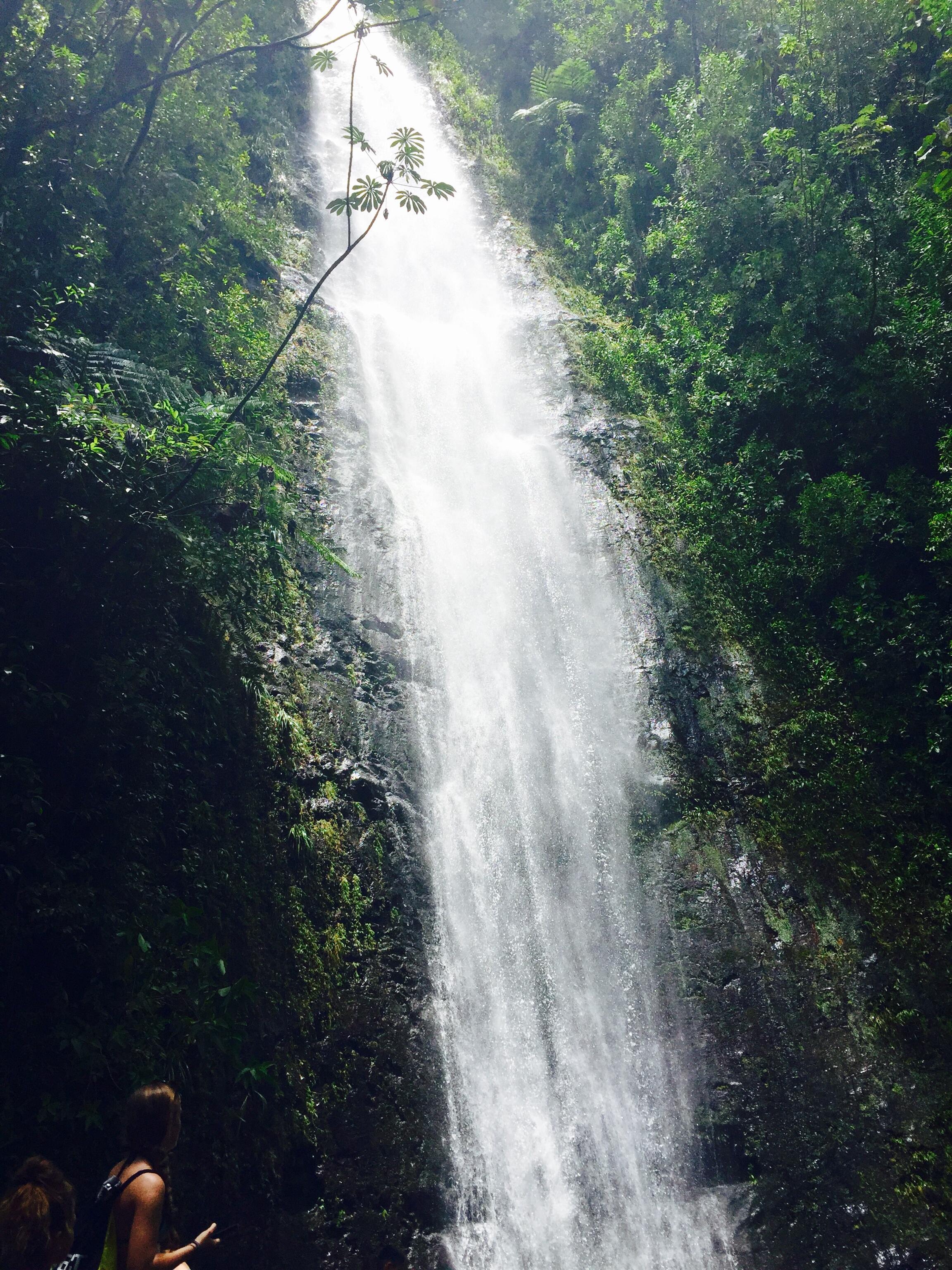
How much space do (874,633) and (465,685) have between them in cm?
450

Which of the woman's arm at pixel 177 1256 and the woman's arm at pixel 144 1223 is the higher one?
the woman's arm at pixel 144 1223

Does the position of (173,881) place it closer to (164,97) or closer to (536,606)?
(536,606)

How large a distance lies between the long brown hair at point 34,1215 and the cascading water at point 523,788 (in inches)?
164

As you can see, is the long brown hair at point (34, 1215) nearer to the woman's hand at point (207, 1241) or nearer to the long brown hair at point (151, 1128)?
the long brown hair at point (151, 1128)

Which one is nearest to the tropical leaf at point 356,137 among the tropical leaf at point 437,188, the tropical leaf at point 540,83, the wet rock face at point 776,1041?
the tropical leaf at point 437,188

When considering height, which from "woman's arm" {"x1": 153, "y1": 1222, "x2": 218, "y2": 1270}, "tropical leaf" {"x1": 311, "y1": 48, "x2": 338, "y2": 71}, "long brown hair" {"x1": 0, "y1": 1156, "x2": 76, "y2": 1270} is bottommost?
"woman's arm" {"x1": 153, "y1": 1222, "x2": 218, "y2": 1270}

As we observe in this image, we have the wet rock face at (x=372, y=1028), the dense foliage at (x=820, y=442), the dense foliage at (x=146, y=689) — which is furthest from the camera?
the dense foliage at (x=820, y=442)

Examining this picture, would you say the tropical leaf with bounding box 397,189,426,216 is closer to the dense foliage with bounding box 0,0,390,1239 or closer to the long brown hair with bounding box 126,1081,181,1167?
the dense foliage with bounding box 0,0,390,1239

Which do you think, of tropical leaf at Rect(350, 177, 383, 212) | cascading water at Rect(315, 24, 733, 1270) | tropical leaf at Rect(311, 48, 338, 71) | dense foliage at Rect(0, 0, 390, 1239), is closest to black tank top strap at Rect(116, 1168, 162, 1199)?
dense foliage at Rect(0, 0, 390, 1239)

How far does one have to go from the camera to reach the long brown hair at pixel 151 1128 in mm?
2668

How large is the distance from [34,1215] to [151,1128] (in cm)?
39

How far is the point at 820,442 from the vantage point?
951 cm

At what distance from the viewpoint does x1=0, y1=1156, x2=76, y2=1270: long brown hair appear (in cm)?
232

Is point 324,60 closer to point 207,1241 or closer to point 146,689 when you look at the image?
point 146,689
